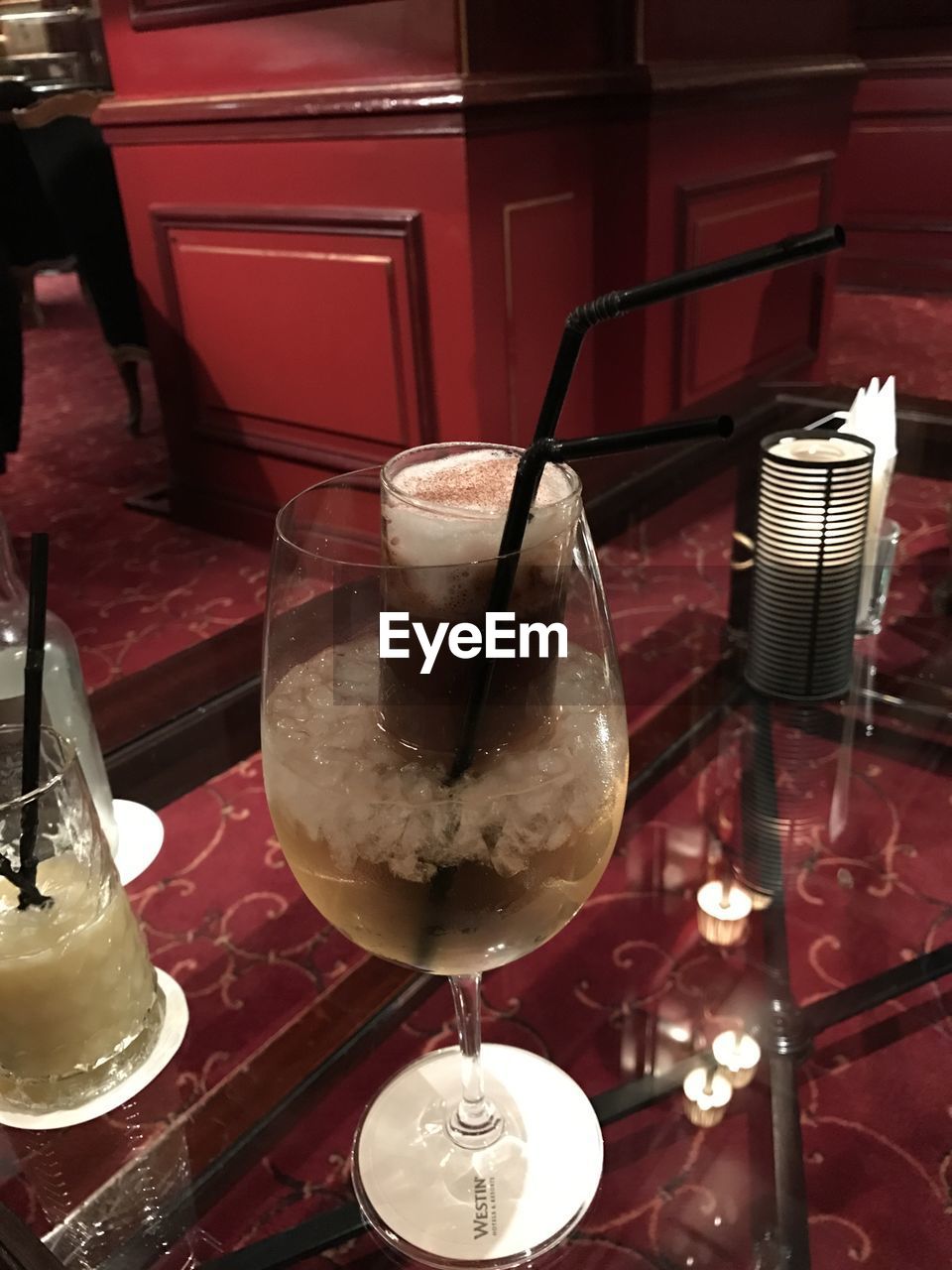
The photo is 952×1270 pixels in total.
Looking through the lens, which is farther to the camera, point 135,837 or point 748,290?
point 748,290

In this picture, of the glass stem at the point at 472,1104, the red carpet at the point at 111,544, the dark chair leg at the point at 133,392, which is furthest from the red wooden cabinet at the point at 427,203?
the glass stem at the point at 472,1104

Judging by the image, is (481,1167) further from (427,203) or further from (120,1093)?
(427,203)

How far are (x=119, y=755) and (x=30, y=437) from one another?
7.64 feet

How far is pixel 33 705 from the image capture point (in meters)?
0.51

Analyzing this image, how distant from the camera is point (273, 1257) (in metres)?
0.48

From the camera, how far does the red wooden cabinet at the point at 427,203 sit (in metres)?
1.50

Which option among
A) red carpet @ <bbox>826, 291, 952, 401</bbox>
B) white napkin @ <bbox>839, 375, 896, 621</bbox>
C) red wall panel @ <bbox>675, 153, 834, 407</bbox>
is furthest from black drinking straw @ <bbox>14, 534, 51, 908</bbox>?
red wall panel @ <bbox>675, 153, 834, 407</bbox>

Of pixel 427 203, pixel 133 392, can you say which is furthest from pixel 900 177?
pixel 133 392

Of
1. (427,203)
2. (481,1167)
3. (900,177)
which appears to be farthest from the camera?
(900,177)

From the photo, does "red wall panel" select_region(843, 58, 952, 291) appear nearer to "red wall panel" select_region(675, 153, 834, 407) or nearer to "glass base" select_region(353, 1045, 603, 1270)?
"red wall panel" select_region(675, 153, 834, 407)

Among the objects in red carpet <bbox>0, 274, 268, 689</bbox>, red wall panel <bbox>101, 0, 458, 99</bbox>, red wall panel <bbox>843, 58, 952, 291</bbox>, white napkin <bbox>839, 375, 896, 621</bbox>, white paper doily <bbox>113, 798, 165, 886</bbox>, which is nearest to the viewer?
white paper doily <bbox>113, 798, 165, 886</bbox>

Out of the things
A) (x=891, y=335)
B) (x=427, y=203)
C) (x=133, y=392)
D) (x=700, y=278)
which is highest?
(x=700, y=278)

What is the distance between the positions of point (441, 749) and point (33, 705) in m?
0.24

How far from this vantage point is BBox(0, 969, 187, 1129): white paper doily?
0.51m
